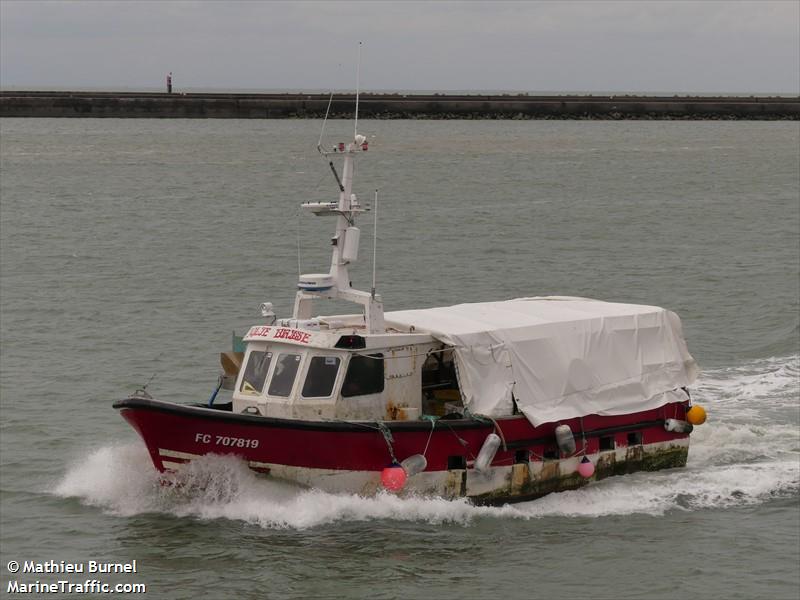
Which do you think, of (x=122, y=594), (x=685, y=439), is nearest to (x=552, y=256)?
(x=685, y=439)

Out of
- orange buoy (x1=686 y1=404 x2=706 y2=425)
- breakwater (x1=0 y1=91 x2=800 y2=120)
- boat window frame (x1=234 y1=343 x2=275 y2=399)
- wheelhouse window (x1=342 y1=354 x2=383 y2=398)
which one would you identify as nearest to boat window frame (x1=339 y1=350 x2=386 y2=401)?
wheelhouse window (x1=342 y1=354 x2=383 y2=398)

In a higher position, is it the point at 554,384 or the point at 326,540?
the point at 554,384

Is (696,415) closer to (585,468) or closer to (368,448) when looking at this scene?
(585,468)

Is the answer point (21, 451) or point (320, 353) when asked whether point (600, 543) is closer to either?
point (320, 353)

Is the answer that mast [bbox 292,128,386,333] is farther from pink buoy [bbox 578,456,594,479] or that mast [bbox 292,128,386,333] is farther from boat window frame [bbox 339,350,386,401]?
pink buoy [bbox 578,456,594,479]

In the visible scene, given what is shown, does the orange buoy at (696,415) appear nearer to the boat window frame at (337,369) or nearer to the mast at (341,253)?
the mast at (341,253)

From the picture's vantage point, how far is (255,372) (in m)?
18.8

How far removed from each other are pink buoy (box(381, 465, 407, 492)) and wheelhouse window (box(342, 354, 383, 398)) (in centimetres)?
128

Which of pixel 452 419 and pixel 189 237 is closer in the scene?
pixel 452 419

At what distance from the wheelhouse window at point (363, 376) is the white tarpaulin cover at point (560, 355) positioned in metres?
1.10

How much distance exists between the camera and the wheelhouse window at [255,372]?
1864 cm

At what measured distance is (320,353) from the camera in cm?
1827

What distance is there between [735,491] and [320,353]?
Answer: 23.9ft

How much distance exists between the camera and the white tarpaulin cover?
1916 cm
